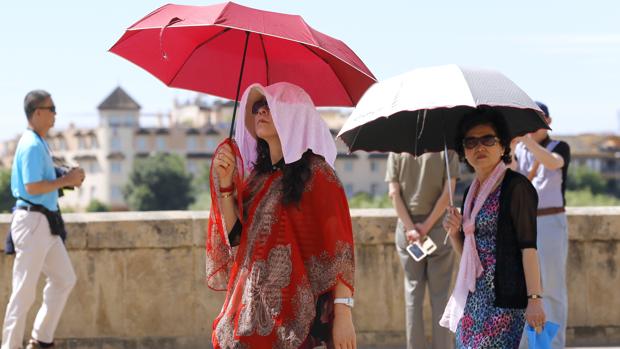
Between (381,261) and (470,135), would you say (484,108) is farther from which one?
(381,261)

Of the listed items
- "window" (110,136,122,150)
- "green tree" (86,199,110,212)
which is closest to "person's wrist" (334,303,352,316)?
"green tree" (86,199,110,212)

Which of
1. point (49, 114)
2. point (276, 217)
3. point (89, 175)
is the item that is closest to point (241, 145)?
point (276, 217)

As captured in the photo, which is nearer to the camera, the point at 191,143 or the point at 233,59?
the point at 233,59

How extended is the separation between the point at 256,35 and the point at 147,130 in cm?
15492

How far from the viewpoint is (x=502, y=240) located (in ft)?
14.1

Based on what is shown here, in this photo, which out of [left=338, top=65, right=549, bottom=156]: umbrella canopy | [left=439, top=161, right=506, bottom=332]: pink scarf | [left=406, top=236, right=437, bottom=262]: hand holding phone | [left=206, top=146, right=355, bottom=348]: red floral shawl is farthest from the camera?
[left=406, top=236, right=437, bottom=262]: hand holding phone

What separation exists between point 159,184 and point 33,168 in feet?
440

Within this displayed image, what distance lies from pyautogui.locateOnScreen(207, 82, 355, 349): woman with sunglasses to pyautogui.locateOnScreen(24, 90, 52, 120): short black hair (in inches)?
130

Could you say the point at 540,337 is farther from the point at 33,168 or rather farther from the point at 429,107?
the point at 33,168

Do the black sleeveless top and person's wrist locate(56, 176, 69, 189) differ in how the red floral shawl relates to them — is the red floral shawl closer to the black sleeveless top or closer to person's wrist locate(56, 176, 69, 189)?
the black sleeveless top

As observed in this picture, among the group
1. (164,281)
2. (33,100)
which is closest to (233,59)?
(33,100)

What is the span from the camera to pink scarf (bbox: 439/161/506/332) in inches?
171

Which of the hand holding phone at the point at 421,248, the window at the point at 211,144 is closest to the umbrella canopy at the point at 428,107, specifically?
the hand holding phone at the point at 421,248

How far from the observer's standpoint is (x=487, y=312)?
4293 mm
